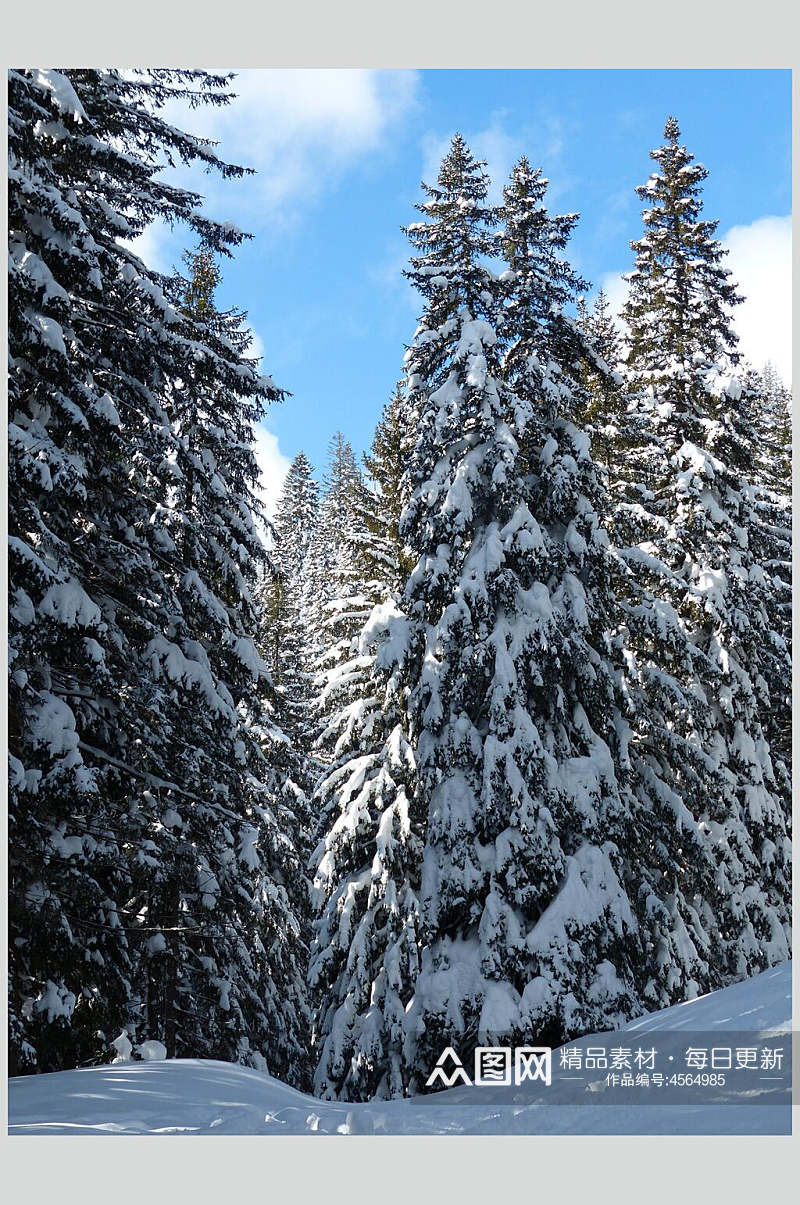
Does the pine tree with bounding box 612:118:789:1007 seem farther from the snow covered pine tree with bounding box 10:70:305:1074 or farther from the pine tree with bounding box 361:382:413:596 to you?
the snow covered pine tree with bounding box 10:70:305:1074

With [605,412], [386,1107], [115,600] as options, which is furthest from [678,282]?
[386,1107]

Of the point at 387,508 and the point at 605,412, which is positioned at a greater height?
the point at 605,412

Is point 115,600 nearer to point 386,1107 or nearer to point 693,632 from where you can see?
point 386,1107

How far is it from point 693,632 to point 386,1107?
11718 mm

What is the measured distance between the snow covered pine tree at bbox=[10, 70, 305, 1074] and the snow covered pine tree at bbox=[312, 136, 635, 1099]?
7.66 ft

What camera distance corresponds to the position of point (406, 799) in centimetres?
1414

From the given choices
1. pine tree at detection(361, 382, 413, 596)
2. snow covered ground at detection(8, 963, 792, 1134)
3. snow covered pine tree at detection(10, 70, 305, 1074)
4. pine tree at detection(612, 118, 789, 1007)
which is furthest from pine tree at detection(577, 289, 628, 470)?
snow covered ground at detection(8, 963, 792, 1134)

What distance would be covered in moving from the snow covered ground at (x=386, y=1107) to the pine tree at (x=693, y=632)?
4.97 meters

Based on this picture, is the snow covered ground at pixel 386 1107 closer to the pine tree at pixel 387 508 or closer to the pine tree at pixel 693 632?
the pine tree at pixel 693 632

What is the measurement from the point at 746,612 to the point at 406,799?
8065mm

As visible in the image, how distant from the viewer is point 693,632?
663 inches

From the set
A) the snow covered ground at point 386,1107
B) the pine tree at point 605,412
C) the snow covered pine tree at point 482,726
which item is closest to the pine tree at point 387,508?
the snow covered pine tree at point 482,726

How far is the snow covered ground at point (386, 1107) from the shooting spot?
19.3ft

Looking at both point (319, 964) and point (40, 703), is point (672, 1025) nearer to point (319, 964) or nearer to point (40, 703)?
point (40, 703)
